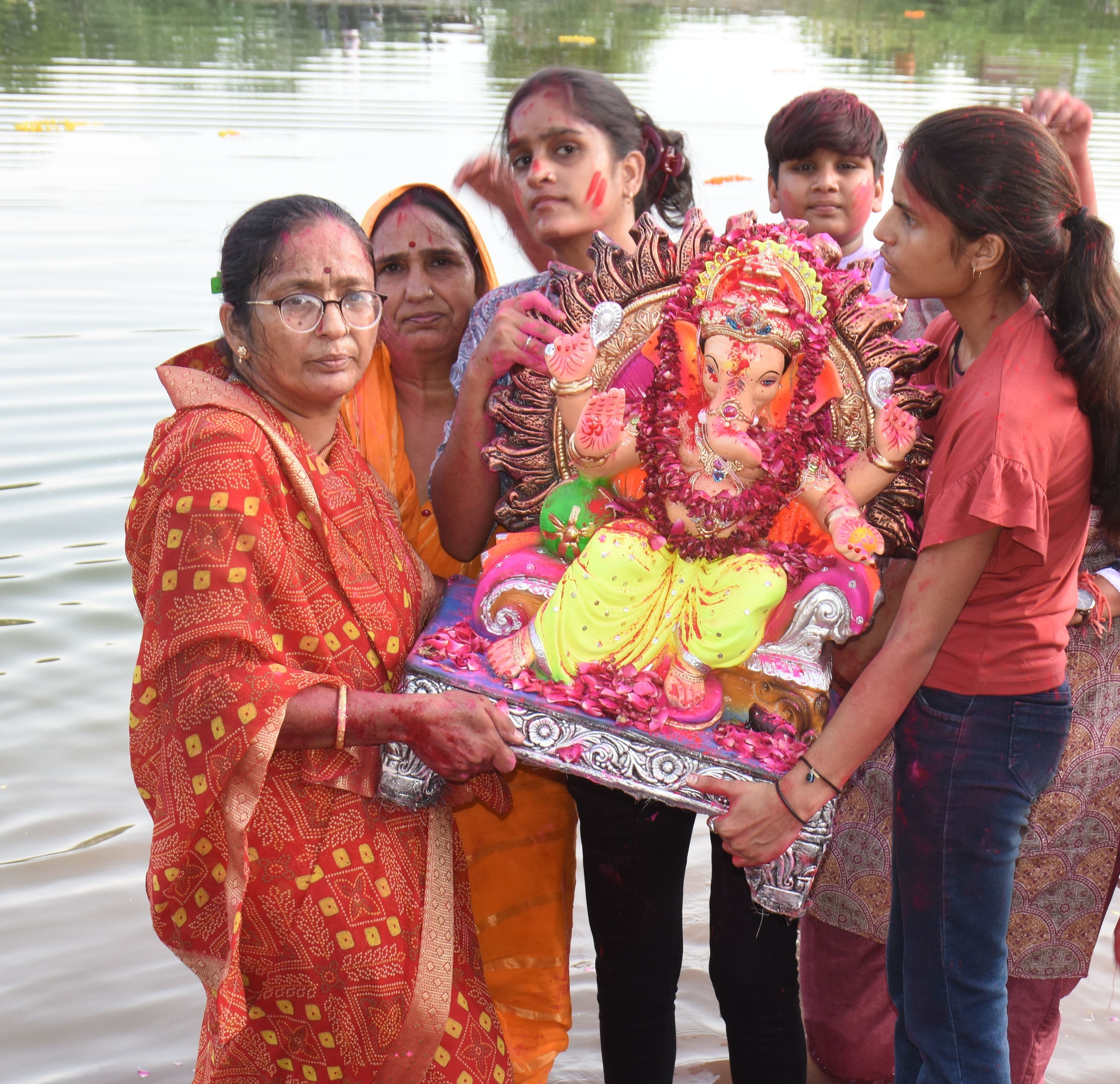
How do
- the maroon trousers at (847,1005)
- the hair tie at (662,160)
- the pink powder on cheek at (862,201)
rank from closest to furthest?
the hair tie at (662,160) → the maroon trousers at (847,1005) → the pink powder on cheek at (862,201)

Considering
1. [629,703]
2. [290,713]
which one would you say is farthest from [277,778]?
[629,703]

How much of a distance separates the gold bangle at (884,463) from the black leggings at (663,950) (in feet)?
2.74

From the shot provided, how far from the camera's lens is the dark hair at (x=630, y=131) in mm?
2818

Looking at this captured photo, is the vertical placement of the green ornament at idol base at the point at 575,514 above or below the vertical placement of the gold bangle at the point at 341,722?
above

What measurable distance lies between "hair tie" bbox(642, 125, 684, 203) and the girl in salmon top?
0.90m

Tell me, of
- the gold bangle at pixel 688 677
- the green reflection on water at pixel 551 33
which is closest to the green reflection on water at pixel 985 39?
the green reflection on water at pixel 551 33

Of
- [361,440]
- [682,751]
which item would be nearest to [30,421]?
[361,440]

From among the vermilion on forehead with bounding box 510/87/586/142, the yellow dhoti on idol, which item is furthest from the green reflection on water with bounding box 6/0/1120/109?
the yellow dhoti on idol

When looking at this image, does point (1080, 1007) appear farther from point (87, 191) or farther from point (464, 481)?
point (87, 191)

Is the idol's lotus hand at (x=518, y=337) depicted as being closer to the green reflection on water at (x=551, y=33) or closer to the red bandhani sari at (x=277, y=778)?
the red bandhani sari at (x=277, y=778)

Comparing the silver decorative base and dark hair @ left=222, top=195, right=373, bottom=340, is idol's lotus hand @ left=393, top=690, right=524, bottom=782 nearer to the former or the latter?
the silver decorative base

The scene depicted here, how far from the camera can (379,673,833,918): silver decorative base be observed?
2.23 meters

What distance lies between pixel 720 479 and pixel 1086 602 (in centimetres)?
91

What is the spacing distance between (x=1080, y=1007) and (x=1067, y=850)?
1.17 m
